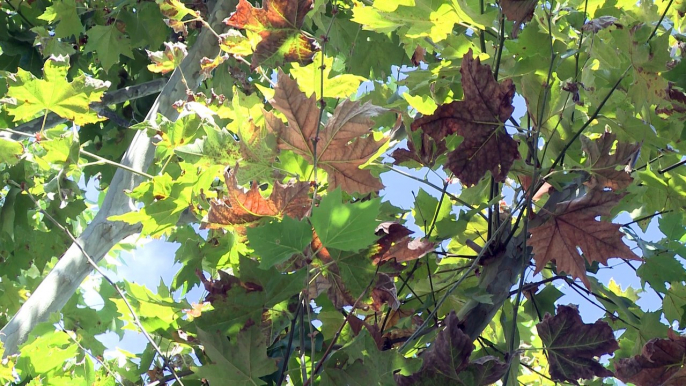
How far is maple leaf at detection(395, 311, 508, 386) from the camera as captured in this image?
644mm

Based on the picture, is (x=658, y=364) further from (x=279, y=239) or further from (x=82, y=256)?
(x=82, y=256)

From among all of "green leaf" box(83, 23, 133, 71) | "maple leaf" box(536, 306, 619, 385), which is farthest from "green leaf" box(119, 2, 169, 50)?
"maple leaf" box(536, 306, 619, 385)

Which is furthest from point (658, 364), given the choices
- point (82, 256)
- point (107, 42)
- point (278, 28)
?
point (107, 42)

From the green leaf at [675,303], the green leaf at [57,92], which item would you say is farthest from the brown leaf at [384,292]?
the green leaf at [57,92]

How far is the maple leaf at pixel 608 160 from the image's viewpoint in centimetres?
78

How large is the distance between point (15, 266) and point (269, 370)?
2.77 metres

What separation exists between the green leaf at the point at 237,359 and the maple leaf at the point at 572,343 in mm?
365

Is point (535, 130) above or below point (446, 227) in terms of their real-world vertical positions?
above

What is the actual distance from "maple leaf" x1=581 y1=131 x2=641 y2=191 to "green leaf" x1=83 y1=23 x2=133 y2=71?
7.02 ft

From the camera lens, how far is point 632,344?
1077mm

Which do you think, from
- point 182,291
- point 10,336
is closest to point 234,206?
point 182,291

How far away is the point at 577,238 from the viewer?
777mm

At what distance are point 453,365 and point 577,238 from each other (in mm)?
272

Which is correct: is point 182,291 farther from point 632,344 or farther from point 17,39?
point 17,39
